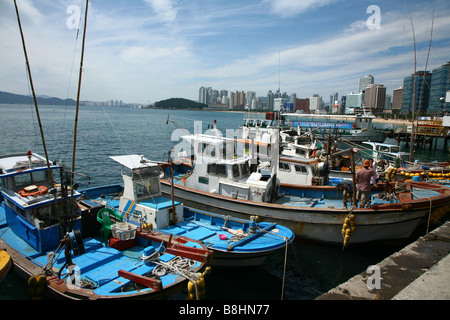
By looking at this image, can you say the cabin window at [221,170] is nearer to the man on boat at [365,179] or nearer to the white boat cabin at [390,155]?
the man on boat at [365,179]

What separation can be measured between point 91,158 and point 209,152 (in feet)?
76.2

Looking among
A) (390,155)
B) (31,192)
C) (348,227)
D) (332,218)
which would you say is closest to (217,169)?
(332,218)

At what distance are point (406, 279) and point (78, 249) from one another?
8684 millimetres

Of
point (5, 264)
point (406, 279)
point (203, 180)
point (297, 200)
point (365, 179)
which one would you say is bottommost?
point (297, 200)

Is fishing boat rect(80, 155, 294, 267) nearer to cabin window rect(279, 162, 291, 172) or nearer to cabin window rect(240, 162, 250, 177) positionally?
cabin window rect(240, 162, 250, 177)

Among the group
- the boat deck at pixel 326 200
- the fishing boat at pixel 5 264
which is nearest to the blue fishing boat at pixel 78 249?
the fishing boat at pixel 5 264

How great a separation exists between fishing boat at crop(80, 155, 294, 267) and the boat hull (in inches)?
65.7

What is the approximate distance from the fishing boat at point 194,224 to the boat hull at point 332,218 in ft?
5.48

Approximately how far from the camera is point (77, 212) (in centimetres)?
935

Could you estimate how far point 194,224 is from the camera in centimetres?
1106

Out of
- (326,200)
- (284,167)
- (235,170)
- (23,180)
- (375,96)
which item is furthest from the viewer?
(375,96)

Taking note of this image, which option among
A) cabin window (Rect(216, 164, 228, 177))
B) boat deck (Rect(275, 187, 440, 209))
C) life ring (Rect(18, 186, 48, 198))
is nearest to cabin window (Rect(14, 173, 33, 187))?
life ring (Rect(18, 186, 48, 198))

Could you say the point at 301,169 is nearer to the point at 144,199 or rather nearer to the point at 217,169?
the point at 217,169
